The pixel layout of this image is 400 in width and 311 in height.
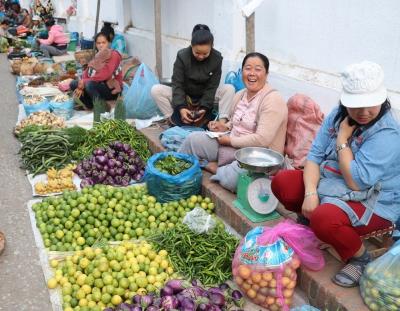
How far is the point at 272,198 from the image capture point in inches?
132

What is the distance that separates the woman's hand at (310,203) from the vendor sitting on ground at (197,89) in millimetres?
2194

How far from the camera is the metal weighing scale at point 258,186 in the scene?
129 inches

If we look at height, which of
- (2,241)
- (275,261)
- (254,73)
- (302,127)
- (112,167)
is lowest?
(2,241)

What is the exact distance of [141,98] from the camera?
6.04 metres

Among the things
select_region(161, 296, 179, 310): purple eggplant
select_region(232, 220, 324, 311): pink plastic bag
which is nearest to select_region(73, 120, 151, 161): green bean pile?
select_region(232, 220, 324, 311): pink plastic bag

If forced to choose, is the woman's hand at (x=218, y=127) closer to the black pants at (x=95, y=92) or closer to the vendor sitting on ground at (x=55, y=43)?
the black pants at (x=95, y=92)

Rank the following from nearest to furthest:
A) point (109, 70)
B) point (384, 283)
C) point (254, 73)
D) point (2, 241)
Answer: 1. point (384, 283)
2. point (2, 241)
3. point (254, 73)
4. point (109, 70)

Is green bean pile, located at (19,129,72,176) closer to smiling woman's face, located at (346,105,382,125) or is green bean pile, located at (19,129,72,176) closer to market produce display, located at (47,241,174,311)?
market produce display, located at (47,241,174,311)

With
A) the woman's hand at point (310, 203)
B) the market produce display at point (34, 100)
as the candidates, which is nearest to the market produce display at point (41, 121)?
the market produce display at point (34, 100)

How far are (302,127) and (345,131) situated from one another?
1.28 meters

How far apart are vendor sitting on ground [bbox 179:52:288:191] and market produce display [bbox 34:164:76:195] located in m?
1.31

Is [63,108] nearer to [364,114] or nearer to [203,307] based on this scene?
[203,307]

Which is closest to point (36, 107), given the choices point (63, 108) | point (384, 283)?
point (63, 108)

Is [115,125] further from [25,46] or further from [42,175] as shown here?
[25,46]
